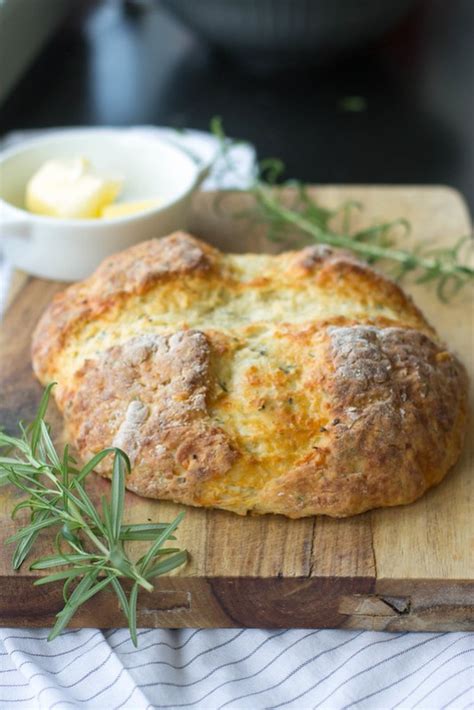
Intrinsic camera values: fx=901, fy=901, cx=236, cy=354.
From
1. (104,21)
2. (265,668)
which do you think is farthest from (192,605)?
(104,21)

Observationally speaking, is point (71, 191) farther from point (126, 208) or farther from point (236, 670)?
point (236, 670)

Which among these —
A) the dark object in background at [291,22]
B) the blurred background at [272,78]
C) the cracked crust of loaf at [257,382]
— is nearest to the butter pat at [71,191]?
the cracked crust of loaf at [257,382]

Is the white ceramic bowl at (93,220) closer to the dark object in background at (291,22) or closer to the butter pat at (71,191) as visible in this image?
the butter pat at (71,191)

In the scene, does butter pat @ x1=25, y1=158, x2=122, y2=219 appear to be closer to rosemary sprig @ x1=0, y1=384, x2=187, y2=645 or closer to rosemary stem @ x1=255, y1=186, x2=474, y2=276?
rosemary stem @ x1=255, y1=186, x2=474, y2=276

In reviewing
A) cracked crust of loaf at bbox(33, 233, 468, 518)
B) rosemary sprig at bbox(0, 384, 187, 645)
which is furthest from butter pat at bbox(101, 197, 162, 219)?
rosemary sprig at bbox(0, 384, 187, 645)

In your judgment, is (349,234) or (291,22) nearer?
(349,234)

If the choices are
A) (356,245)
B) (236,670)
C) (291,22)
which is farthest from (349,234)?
(236,670)

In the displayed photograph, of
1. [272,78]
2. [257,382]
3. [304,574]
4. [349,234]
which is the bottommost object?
[272,78]
